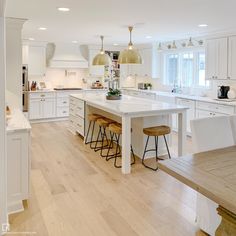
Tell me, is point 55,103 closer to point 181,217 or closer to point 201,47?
point 201,47

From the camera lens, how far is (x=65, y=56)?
812cm

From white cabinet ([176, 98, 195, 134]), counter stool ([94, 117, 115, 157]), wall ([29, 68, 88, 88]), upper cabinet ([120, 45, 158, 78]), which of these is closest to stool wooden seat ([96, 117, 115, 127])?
counter stool ([94, 117, 115, 157])

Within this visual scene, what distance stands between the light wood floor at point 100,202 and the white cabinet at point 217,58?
2.86 meters

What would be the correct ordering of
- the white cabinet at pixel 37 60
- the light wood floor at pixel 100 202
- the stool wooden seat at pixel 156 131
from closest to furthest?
the light wood floor at pixel 100 202
the stool wooden seat at pixel 156 131
the white cabinet at pixel 37 60

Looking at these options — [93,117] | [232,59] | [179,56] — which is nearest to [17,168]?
[93,117]

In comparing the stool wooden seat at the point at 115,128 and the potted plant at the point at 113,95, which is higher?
the potted plant at the point at 113,95

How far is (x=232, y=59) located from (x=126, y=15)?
2552 mm

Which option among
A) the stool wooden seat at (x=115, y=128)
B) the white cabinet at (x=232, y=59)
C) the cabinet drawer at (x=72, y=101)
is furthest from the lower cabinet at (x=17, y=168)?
the white cabinet at (x=232, y=59)

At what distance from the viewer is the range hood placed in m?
8.00

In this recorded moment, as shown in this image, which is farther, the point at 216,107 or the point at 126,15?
the point at 216,107

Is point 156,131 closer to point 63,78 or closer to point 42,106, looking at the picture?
point 42,106

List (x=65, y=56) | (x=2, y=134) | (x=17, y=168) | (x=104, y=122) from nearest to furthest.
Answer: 1. (x=2, y=134)
2. (x=17, y=168)
3. (x=104, y=122)
4. (x=65, y=56)

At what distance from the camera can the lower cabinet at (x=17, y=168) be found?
2.75 meters

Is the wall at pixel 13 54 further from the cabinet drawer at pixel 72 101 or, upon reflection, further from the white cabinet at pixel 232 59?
the white cabinet at pixel 232 59
